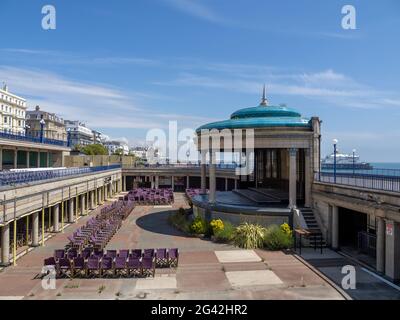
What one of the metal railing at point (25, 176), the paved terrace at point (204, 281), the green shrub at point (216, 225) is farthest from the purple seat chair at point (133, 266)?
the green shrub at point (216, 225)

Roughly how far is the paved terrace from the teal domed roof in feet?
29.1

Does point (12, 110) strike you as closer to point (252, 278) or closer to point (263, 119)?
point (263, 119)

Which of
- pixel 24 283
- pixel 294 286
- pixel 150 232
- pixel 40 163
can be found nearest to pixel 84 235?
pixel 150 232

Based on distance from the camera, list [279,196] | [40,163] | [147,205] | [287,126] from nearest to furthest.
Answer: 1. [287,126]
2. [279,196]
3. [147,205]
4. [40,163]

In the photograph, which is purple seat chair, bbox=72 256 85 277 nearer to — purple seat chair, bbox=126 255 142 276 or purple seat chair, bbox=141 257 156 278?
purple seat chair, bbox=126 255 142 276

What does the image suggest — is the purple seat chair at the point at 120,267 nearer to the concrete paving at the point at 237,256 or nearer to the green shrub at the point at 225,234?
the concrete paving at the point at 237,256

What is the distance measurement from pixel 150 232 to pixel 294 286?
14.0 meters

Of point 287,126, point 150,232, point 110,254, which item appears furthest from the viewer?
point 150,232

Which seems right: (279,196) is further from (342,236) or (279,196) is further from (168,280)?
(168,280)

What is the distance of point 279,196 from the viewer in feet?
94.7

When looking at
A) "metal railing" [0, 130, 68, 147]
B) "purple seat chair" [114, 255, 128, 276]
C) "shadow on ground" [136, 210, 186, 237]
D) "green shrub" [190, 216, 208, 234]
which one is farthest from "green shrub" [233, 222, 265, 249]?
"metal railing" [0, 130, 68, 147]

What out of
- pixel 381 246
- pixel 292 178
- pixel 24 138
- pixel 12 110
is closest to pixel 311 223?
pixel 292 178

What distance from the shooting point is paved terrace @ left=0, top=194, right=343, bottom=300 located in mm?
13820

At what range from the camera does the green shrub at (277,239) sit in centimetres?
2106
